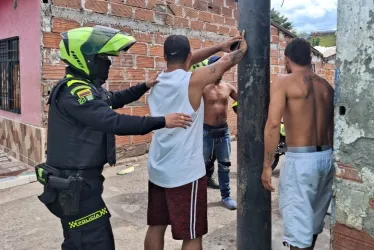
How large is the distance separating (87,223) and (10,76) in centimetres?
527

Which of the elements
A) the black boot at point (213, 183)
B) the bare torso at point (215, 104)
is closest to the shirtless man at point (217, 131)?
the bare torso at point (215, 104)

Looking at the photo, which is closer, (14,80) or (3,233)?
(3,233)

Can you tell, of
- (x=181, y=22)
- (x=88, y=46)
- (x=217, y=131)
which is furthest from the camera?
(x=181, y=22)

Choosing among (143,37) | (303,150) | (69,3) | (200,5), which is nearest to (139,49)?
(143,37)

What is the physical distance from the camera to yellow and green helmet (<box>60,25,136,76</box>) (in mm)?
2307

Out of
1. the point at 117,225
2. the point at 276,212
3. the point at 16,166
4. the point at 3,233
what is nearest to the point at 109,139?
the point at 117,225

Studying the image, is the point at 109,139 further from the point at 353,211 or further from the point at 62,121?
the point at 353,211

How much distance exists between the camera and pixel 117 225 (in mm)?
3969

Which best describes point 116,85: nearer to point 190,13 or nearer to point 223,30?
point 190,13

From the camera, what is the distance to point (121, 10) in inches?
240

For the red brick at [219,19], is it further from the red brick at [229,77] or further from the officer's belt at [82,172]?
the officer's belt at [82,172]

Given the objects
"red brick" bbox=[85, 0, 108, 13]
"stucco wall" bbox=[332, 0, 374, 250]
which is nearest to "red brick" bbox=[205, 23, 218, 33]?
"red brick" bbox=[85, 0, 108, 13]

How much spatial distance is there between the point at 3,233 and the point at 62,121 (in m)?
2.15

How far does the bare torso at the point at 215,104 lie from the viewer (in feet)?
15.4
